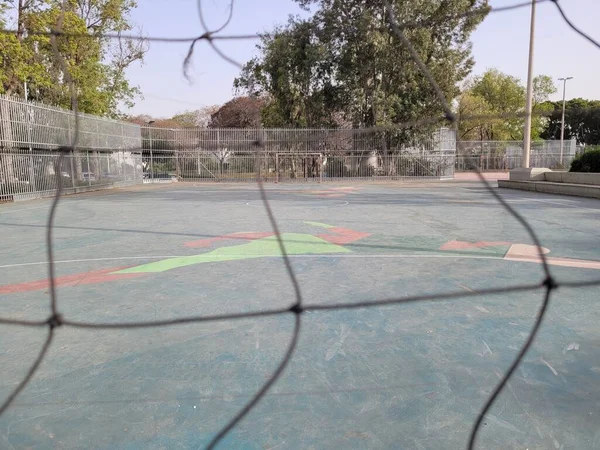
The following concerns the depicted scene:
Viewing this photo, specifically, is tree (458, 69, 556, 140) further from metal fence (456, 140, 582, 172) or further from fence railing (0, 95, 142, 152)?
fence railing (0, 95, 142, 152)

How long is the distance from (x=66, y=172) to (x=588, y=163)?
1641cm

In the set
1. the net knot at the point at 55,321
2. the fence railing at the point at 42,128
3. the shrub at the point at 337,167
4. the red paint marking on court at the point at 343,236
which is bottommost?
the red paint marking on court at the point at 343,236

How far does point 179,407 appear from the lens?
1.94 m

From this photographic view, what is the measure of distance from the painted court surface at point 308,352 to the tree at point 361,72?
672 inches

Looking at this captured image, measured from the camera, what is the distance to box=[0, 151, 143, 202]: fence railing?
11984mm

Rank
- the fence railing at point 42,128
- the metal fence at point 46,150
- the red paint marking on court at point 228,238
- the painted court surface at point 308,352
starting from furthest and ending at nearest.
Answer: the metal fence at point 46,150, the fence railing at point 42,128, the red paint marking on court at point 228,238, the painted court surface at point 308,352

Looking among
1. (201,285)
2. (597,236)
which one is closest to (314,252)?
(201,285)

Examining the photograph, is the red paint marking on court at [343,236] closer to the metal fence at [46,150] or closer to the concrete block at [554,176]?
the metal fence at [46,150]

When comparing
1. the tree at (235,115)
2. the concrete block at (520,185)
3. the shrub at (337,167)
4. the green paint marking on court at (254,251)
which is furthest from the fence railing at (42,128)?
the tree at (235,115)

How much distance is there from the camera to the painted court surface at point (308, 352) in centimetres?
178

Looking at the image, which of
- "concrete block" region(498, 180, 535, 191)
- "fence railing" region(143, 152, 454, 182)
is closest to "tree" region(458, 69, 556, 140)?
"fence railing" region(143, 152, 454, 182)

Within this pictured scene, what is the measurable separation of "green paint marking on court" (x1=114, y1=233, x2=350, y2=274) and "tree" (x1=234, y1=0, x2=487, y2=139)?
16.2 m

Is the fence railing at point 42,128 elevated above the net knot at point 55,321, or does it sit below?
above

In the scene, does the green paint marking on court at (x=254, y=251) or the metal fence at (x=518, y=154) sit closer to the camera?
the green paint marking on court at (x=254, y=251)
